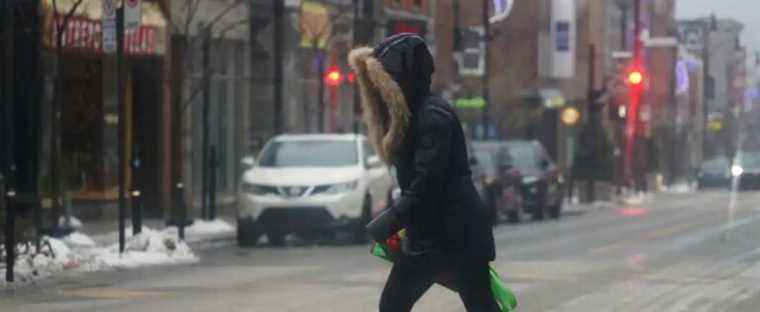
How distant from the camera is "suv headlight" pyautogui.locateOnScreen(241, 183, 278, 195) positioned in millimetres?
28648

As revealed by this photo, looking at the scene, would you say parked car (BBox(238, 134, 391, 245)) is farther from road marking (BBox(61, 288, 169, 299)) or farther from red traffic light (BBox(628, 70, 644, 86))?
red traffic light (BBox(628, 70, 644, 86))

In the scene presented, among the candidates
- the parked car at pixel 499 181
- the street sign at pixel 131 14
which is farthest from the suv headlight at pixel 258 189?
the parked car at pixel 499 181

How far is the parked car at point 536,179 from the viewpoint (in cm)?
4144

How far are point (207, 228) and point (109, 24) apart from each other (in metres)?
8.59

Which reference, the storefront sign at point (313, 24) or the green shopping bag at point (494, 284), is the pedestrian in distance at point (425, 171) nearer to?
the green shopping bag at point (494, 284)

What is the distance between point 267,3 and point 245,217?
1540 cm

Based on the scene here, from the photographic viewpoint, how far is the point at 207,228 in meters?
32.4

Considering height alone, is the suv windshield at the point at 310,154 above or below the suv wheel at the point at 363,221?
above

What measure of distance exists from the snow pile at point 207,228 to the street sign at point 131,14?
6453 millimetres

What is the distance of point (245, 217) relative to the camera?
28.6 meters

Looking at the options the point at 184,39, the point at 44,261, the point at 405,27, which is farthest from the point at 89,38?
the point at 405,27

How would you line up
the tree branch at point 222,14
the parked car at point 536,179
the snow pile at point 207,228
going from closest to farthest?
1. the snow pile at point 207,228
2. the tree branch at point 222,14
3. the parked car at point 536,179

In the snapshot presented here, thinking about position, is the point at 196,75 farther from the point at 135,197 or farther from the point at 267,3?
the point at 135,197

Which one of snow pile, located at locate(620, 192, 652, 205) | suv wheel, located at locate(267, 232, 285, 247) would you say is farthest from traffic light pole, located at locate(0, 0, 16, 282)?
snow pile, located at locate(620, 192, 652, 205)
